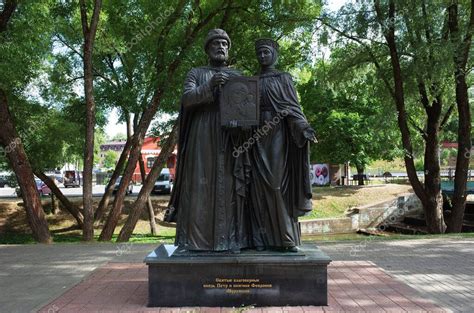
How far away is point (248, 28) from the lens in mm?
15914

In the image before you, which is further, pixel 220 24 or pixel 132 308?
pixel 220 24

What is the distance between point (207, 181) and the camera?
18.1 ft

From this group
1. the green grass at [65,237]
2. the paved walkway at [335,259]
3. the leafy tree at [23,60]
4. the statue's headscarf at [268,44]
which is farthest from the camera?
the green grass at [65,237]

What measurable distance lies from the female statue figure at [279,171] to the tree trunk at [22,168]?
9895mm

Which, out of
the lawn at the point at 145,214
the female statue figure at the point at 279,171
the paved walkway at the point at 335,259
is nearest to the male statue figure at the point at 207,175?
the female statue figure at the point at 279,171

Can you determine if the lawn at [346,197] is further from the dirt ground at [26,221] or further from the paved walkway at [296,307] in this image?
the paved walkway at [296,307]

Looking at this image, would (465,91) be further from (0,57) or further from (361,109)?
(361,109)

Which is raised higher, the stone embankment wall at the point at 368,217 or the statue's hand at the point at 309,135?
the statue's hand at the point at 309,135

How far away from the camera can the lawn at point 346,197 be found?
26156 millimetres

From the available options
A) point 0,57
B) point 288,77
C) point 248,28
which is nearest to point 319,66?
point 248,28

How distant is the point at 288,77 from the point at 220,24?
1020cm

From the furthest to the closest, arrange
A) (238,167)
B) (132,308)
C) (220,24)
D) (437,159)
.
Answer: (437,159) < (220,24) < (238,167) < (132,308)

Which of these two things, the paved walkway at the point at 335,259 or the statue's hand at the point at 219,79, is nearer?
the statue's hand at the point at 219,79

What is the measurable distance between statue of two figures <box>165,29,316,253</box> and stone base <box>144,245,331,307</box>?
254mm
